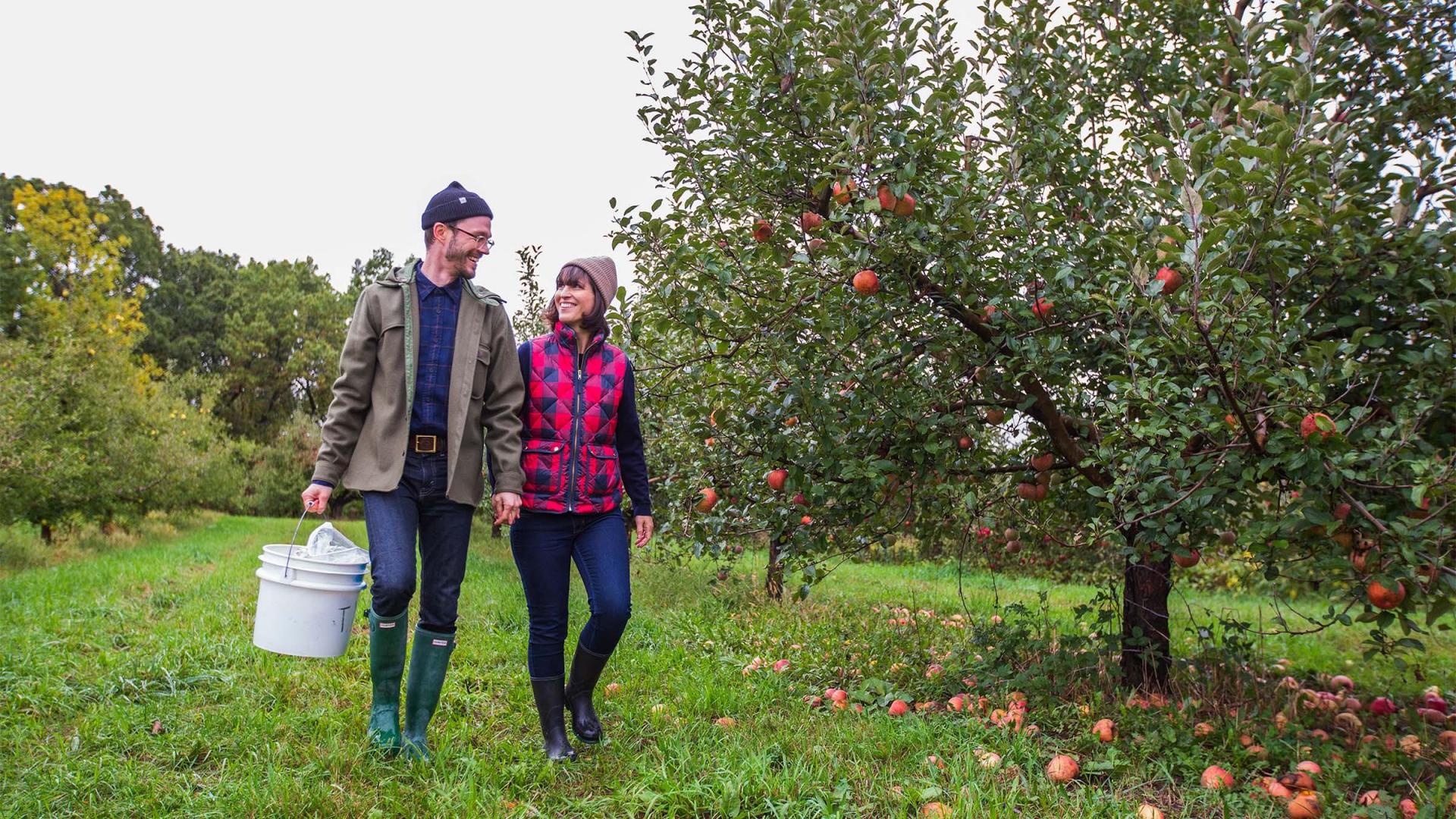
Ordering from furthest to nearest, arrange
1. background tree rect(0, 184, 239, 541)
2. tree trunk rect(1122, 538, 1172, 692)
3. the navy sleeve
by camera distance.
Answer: background tree rect(0, 184, 239, 541) < tree trunk rect(1122, 538, 1172, 692) < the navy sleeve

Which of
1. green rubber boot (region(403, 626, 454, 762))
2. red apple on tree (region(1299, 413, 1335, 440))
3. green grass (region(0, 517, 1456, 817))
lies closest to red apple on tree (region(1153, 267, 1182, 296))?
red apple on tree (region(1299, 413, 1335, 440))

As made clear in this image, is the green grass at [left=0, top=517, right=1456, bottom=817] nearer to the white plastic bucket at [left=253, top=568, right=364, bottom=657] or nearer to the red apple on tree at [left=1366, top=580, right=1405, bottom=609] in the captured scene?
the white plastic bucket at [left=253, top=568, right=364, bottom=657]

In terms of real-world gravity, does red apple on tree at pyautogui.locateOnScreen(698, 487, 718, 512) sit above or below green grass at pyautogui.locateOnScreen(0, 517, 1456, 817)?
above

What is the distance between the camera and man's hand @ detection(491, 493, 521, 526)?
2682 mm

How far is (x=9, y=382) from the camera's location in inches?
361

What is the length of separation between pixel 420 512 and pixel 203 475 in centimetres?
1550

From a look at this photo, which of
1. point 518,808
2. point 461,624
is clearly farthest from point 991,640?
point 461,624

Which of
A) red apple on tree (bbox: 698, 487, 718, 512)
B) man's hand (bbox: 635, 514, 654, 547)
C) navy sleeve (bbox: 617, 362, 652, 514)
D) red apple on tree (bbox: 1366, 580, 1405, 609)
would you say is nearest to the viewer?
red apple on tree (bbox: 1366, 580, 1405, 609)

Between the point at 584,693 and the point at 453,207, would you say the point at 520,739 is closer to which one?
the point at 584,693

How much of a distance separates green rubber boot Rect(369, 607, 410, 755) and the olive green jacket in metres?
0.47

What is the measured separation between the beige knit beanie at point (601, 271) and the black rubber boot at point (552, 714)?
1315mm

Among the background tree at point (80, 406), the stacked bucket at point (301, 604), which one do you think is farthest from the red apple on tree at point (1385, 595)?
the background tree at point (80, 406)

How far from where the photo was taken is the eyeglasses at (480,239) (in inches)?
112

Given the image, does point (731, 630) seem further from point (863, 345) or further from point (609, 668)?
point (863, 345)
